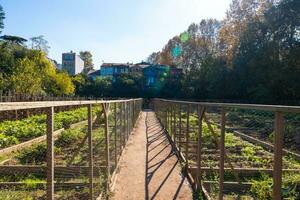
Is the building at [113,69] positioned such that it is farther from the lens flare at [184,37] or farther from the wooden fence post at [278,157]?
the wooden fence post at [278,157]

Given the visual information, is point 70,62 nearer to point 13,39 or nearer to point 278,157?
point 13,39

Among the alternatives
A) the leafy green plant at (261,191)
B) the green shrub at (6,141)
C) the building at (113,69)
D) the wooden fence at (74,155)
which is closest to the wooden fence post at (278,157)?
the wooden fence at (74,155)

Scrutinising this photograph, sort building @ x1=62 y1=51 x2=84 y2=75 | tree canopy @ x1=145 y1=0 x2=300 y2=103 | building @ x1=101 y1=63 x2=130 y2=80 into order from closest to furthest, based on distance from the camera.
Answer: tree canopy @ x1=145 y1=0 x2=300 y2=103
building @ x1=101 y1=63 x2=130 y2=80
building @ x1=62 y1=51 x2=84 y2=75

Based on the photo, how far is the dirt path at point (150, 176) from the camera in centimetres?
673

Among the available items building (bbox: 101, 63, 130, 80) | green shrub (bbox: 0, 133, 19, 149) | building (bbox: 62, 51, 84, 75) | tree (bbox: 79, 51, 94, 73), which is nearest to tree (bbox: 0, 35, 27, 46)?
building (bbox: 62, 51, 84, 75)

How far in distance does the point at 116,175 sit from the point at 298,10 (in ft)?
122

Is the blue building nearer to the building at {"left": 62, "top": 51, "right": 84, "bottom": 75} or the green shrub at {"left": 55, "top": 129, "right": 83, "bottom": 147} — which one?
the building at {"left": 62, "top": 51, "right": 84, "bottom": 75}

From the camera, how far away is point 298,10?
3922 centimetres

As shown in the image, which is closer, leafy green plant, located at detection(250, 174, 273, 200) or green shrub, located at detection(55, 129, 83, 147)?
leafy green plant, located at detection(250, 174, 273, 200)

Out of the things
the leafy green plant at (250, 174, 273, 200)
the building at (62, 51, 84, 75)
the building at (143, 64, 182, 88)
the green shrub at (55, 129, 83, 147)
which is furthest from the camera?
the building at (62, 51, 84, 75)

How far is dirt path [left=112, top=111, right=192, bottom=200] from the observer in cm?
673

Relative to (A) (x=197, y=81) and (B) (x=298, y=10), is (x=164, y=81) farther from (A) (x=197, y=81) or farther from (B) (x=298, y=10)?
(B) (x=298, y=10)

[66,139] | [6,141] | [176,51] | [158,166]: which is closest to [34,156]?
[66,139]

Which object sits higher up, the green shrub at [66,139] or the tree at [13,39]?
the tree at [13,39]
